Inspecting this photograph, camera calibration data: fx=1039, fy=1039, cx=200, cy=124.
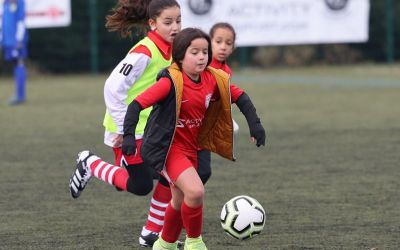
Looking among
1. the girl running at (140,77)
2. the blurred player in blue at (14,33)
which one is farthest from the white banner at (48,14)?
the girl running at (140,77)

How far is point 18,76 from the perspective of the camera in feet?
55.4

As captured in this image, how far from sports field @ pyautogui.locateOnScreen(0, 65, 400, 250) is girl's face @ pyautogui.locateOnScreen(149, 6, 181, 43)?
133 cm

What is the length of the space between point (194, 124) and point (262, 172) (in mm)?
3673

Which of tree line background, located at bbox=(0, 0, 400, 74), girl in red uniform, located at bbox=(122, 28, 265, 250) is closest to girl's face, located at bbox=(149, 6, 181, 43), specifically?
girl in red uniform, located at bbox=(122, 28, 265, 250)

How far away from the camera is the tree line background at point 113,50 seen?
23.5 metres

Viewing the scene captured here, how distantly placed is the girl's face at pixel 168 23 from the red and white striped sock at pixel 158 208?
973 mm

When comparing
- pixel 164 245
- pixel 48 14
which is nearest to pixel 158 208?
pixel 164 245

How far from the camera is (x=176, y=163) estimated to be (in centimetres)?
599

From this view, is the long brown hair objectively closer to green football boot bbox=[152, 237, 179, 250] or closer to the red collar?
the red collar

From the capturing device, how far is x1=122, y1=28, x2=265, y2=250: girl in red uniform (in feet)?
19.3

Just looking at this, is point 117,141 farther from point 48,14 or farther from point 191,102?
point 48,14

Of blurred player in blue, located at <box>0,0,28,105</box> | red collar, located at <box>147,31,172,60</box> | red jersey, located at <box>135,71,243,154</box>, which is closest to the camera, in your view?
red jersey, located at <box>135,71,243,154</box>

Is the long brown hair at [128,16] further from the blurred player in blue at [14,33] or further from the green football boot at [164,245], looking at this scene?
the blurred player in blue at [14,33]

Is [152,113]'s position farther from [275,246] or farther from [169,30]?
[275,246]
